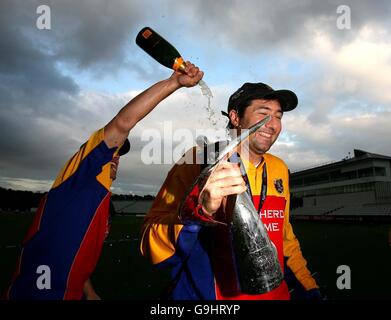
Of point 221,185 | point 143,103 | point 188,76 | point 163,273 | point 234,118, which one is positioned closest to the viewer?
point 221,185

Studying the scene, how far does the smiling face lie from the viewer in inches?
104

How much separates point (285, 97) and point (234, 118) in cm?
51

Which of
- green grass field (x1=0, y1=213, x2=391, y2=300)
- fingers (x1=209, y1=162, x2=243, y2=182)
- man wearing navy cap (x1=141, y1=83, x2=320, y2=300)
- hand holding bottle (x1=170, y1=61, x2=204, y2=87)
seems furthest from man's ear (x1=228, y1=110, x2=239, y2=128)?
green grass field (x1=0, y1=213, x2=391, y2=300)

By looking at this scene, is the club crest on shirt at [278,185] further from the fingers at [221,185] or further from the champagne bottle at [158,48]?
the fingers at [221,185]

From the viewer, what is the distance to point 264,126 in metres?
2.71

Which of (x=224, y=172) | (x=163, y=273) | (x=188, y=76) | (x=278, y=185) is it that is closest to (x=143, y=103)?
(x=188, y=76)

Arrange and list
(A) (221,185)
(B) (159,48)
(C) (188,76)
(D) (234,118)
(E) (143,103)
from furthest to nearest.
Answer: (D) (234,118) → (B) (159,48) → (C) (188,76) → (E) (143,103) → (A) (221,185)

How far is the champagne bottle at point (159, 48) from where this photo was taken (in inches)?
83.5

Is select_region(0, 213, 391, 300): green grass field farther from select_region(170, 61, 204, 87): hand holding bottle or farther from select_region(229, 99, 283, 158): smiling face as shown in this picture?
select_region(170, 61, 204, 87): hand holding bottle

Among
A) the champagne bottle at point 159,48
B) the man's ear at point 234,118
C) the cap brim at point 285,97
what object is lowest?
the man's ear at point 234,118

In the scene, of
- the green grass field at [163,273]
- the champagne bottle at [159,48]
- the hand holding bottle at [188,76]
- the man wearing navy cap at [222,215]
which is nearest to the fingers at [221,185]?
the man wearing navy cap at [222,215]

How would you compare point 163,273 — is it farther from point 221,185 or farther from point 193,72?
point 221,185

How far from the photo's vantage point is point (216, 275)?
212 centimetres
